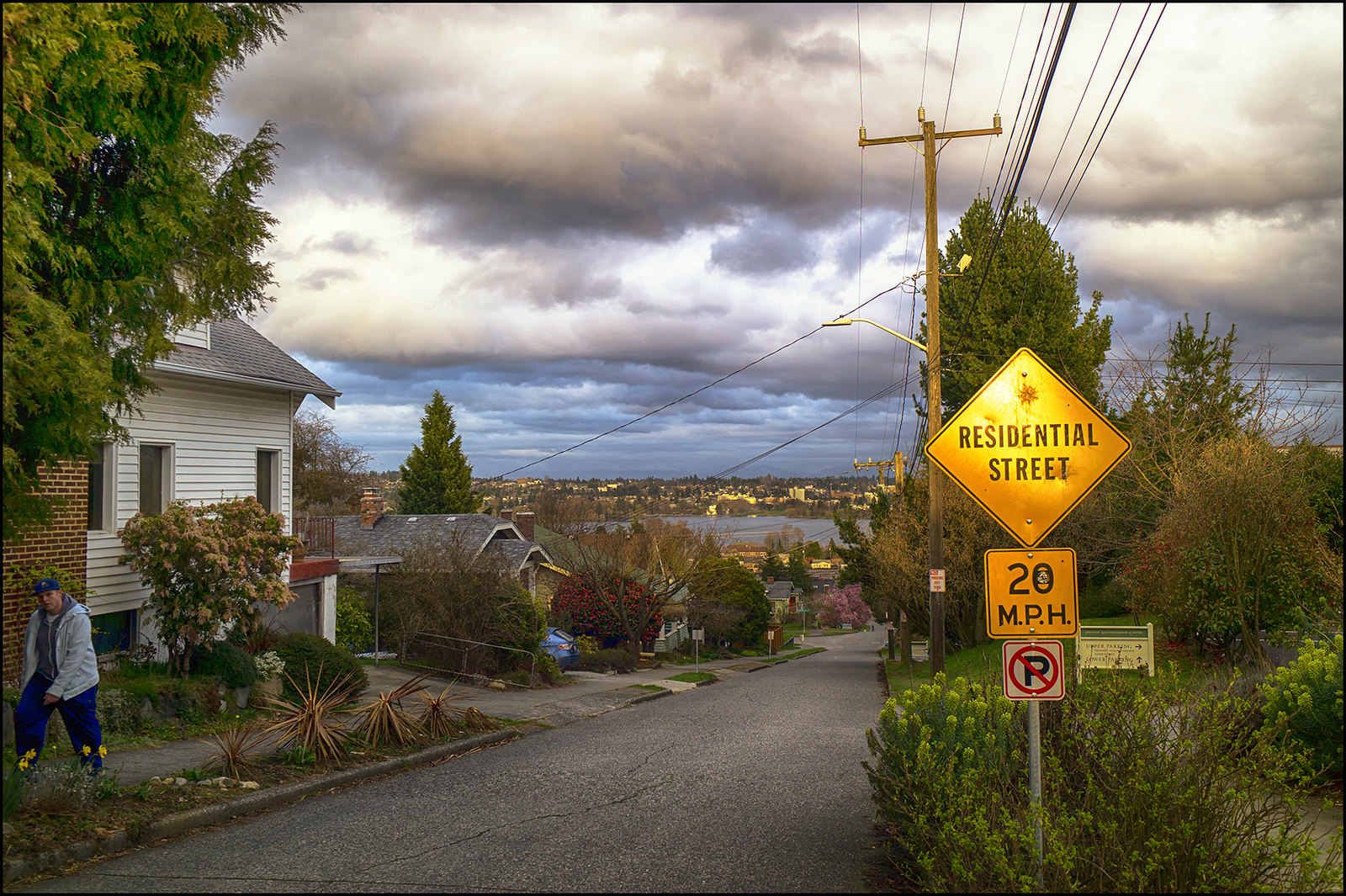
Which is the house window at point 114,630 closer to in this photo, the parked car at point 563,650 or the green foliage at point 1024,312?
the parked car at point 563,650

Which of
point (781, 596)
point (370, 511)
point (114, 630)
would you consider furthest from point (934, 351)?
point (781, 596)

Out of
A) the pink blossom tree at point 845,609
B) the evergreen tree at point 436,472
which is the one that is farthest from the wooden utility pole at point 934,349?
the pink blossom tree at point 845,609

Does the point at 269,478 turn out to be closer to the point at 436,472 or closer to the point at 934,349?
the point at 934,349

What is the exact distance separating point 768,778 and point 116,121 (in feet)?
29.0

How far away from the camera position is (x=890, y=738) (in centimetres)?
673

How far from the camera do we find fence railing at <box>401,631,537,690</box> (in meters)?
21.5

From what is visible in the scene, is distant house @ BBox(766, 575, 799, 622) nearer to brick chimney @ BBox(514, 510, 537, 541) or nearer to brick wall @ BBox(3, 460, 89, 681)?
brick chimney @ BBox(514, 510, 537, 541)

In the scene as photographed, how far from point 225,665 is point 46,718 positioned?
5.96 m

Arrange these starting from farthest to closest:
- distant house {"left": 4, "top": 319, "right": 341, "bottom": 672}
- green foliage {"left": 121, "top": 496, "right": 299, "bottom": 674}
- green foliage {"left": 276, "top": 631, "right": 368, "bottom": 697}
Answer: green foliage {"left": 276, "top": 631, "right": 368, "bottom": 697} < green foliage {"left": 121, "top": 496, "right": 299, "bottom": 674} < distant house {"left": 4, "top": 319, "right": 341, "bottom": 672}

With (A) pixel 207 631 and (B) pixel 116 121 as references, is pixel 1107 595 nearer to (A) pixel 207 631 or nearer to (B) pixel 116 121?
(A) pixel 207 631

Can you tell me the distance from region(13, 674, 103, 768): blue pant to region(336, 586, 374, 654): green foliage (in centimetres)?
1840

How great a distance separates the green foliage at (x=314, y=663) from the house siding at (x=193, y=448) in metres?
2.18

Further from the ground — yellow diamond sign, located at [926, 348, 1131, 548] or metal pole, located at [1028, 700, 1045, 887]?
yellow diamond sign, located at [926, 348, 1131, 548]

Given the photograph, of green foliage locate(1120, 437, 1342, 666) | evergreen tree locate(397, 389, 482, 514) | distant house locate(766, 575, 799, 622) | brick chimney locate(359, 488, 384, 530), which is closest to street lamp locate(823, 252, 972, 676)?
green foliage locate(1120, 437, 1342, 666)
